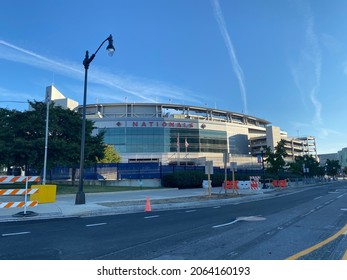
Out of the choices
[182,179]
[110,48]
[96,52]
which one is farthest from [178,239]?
[182,179]

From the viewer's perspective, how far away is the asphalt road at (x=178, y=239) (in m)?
5.86

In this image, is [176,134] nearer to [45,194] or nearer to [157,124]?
[157,124]

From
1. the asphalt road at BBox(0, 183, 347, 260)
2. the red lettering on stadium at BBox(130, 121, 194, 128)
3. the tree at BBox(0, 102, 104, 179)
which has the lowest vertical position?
the asphalt road at BBox(0, 183, 347, 260)

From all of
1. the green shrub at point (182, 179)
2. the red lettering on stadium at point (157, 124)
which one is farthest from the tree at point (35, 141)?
the red lettering on stadium at point (157, 124)

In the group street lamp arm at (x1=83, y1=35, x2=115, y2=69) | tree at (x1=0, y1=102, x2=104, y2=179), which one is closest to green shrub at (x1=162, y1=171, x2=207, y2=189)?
tree at (x1=0, y1=102, x2=104, y2=179)

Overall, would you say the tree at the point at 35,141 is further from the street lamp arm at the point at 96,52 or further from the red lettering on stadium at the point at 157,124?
the red lettering on stadium at the point at 157,124

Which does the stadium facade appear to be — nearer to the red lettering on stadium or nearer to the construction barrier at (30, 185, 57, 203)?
the red lettering on stadium

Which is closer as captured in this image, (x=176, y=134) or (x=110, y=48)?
(x=110, y=48)

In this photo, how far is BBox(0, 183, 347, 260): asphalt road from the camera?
19.2ft

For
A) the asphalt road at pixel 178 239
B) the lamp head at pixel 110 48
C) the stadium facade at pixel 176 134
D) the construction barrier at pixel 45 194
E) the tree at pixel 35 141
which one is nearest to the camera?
the asphalt road at pixel 178 239

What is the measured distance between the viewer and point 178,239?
293 inches

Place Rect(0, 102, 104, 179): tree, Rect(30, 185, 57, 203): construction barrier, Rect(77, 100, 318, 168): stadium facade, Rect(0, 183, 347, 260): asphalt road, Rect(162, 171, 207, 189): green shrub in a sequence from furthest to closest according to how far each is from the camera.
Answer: Rect(77, 100, 318, 168): stadium facade, Rect(162, 171, 207, 189): green shrub, Rect(0, 102, 104, 179): tree, Rect(30, 185, 57, 203): construction barrier, Rect(0, 183, 347, 260): asphalt road

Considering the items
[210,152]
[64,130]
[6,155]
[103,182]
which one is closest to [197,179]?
[103,182]
